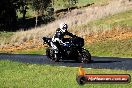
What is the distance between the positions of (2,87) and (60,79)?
265 cm

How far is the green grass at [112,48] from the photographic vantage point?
29781 mm

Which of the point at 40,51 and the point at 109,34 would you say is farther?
the point at 109,34

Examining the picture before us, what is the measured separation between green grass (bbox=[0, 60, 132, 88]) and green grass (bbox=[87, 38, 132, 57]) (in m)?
9.06

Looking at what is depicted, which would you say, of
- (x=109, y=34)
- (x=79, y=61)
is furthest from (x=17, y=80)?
(x=109, y=34)

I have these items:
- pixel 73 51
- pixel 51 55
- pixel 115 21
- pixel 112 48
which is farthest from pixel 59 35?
pixel 115 21

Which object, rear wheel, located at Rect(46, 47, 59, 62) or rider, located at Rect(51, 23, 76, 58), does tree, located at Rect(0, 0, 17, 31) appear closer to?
rear wheel, located at Rect(46, 47, 59, 62)

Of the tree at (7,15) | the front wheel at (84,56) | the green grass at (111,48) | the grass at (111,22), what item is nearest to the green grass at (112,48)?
the green grass at (111,48)

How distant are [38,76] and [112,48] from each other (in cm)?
1364

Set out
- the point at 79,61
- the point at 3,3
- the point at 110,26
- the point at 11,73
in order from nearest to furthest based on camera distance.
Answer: the point at 11,73, the point at 79,61, the point at 110,26, the point at 3,3

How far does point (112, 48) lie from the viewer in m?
31.2

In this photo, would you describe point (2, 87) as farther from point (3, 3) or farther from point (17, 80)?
point (3, 3)

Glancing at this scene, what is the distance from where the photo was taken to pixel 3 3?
7644cm

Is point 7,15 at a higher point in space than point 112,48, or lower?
lower

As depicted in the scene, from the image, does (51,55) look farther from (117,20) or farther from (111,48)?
(117,20)
